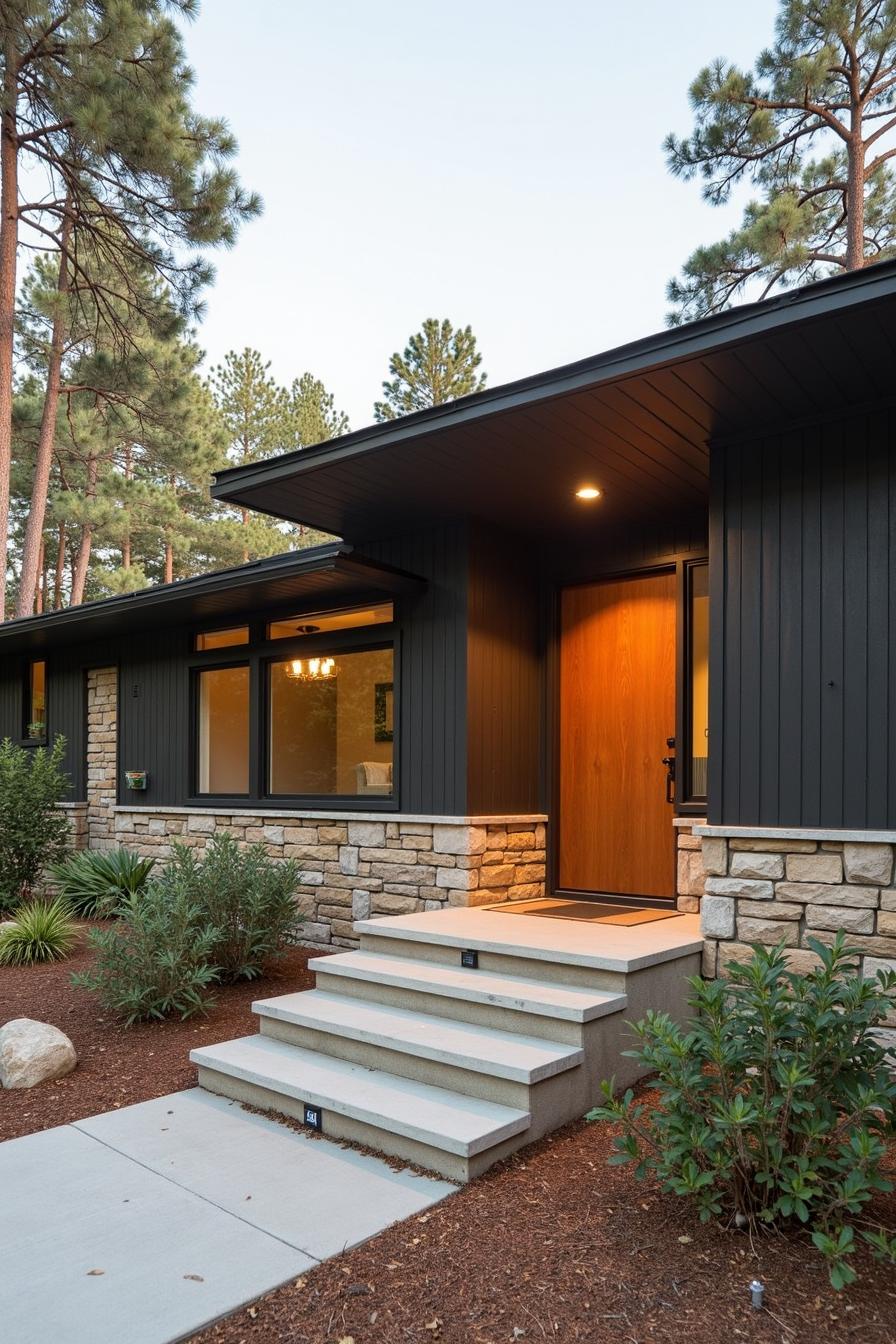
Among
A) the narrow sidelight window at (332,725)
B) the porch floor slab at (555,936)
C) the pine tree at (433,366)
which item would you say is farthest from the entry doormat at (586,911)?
the pine tree at (433,366)

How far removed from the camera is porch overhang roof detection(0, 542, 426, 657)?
566 centimetres

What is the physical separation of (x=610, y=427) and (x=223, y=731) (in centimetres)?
457

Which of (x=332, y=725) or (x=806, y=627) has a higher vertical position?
(x=806, y=627)

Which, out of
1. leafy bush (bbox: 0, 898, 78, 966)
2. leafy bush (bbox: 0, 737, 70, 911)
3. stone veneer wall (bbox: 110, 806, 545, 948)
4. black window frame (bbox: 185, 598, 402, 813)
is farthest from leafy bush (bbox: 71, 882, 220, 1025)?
leafy bush (bbox: 0, 737, 70, 911)

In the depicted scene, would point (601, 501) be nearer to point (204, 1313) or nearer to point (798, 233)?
point (204, 1313)

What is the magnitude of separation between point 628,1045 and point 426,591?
3.14m

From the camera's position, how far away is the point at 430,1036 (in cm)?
347

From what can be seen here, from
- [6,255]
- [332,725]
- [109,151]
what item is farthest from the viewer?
[6,255]

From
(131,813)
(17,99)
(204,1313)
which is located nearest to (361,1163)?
(204,1313)

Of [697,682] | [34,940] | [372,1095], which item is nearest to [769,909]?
[697,682]

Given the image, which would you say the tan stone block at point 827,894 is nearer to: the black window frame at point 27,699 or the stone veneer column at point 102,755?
the stone veneer column at point 102,755

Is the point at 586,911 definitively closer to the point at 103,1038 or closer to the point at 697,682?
the point at 697,682

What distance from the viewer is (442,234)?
17906 millimetres

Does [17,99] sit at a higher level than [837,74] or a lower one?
higher
